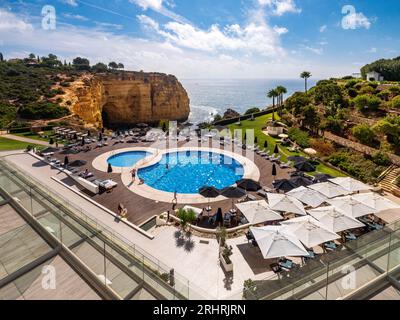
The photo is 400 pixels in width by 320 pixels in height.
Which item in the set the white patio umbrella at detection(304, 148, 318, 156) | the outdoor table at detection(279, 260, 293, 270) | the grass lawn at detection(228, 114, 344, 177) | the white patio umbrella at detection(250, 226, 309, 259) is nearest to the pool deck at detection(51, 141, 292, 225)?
the grass lawn at detection(228, 114, 344, 177)

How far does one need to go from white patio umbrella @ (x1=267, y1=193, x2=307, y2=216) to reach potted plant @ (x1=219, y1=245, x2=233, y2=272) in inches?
170

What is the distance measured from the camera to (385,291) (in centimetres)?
711

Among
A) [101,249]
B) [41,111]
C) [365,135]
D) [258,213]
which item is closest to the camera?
[101,249]

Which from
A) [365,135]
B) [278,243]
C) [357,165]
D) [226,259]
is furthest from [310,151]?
[226,259]

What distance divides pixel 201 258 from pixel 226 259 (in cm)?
135

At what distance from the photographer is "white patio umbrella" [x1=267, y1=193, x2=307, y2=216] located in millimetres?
15102

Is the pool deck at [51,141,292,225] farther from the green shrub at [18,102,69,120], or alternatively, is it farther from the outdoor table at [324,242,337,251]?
the green shrub at [18,102,69,120]

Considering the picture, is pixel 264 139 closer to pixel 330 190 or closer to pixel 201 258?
pixel 330 190

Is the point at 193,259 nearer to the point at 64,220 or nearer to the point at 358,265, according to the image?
the point at 64,220

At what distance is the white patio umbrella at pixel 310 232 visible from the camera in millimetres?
12094

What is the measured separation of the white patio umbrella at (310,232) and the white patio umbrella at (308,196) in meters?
2.79

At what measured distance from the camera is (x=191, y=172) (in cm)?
2503
